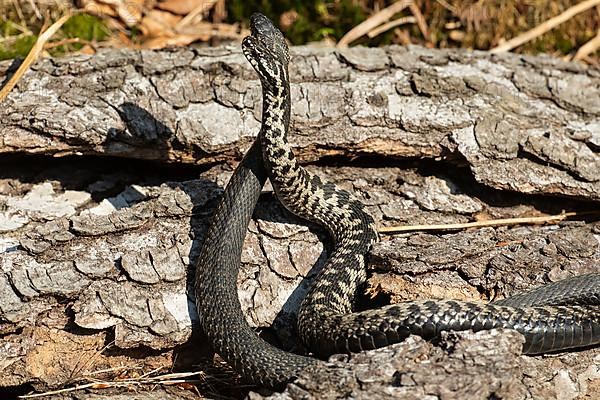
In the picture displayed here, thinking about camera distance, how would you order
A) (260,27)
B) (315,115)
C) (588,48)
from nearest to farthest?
(260,27) < (315,115) < (588,48)

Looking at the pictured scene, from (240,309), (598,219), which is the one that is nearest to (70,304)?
(240,309)

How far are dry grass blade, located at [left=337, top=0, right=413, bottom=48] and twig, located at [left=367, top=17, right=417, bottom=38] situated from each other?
0.05m

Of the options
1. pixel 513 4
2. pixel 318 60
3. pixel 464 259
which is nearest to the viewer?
pixel 464 259

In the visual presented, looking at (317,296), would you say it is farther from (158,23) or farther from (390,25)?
(158,23)

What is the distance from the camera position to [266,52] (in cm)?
522

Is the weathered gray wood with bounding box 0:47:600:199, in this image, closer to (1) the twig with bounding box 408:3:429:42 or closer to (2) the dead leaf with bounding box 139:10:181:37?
(2) the dead leaf with bounding box 139:10:181:37

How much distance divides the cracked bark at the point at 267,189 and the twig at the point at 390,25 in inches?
66.6

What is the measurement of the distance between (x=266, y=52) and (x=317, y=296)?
1.68 meters

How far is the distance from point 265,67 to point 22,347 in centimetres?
242

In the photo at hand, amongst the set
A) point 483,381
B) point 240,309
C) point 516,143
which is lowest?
point 483,381

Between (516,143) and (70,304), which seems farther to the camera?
(516,143)

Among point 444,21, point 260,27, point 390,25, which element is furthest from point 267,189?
point 444,21

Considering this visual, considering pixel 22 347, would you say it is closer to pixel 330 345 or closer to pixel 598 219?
pixel 330 345

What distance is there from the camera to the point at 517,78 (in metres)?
6.70
